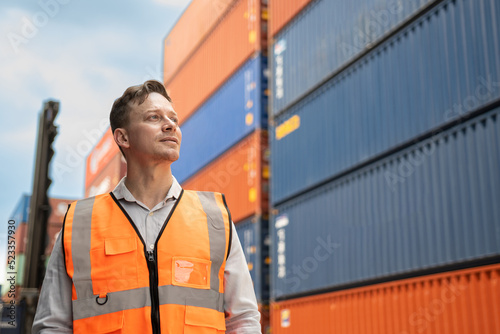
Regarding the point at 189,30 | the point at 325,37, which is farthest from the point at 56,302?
the point at 189,30

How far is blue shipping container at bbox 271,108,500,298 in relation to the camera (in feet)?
31.7

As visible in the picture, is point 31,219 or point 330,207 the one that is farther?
point 330,207

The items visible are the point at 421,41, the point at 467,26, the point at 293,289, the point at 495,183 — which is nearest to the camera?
the point at 495,183

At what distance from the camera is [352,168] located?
517 inches

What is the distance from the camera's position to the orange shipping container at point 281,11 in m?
16.5

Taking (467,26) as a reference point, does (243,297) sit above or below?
below

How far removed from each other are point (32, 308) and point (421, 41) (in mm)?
8752

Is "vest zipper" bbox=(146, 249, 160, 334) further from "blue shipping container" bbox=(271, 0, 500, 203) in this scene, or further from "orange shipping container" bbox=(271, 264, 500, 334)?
"blue shipping container" bbox=(271, 0, 500, 203)

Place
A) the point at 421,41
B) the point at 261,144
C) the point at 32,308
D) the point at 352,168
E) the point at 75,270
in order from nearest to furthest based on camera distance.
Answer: the point at 75,270
the point at 32,308
the point at 421,41
the point at 352,168
the point at 261,144

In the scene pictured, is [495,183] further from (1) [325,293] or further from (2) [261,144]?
(2) [261,144]

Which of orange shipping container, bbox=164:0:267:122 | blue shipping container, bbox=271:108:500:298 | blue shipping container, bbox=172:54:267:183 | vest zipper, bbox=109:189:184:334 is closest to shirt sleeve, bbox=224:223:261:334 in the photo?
vest zipper, bbox=109:189:184:334

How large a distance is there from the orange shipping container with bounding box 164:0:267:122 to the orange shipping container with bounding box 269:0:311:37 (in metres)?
0.93

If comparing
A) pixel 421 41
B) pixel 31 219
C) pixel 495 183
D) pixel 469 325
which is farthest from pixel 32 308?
pixel 421 41

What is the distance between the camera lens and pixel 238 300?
2033 mm
